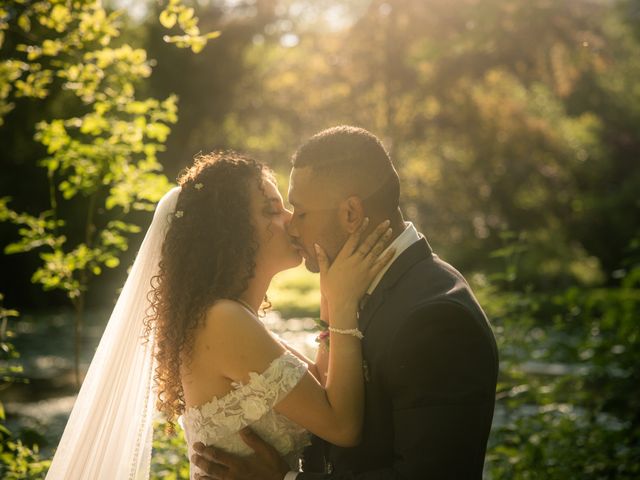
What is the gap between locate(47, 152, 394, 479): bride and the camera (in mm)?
2744

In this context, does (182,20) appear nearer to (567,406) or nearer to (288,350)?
(288,350)

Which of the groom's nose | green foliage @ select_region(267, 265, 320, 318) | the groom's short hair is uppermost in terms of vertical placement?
green foliage @ select_region(267, 265, 320, 318)

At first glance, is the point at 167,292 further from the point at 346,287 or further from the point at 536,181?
the point at 536,181

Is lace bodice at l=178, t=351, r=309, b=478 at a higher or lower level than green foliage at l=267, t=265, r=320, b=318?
lower

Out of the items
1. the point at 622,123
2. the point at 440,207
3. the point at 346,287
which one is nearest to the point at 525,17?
the point at 346,287

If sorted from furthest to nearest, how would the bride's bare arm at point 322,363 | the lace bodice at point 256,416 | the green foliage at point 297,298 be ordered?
the green foliage at point 297,298 → the bride's bare arm at point 322,363 → the lace bodice at point 256,416

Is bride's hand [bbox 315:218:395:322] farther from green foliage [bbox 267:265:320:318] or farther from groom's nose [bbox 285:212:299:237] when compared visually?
green foliage [bbox 267:265:320:318]

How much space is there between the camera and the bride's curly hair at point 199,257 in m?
2.98

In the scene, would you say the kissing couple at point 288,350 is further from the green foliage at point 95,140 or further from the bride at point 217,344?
the green foliage at point 95,140

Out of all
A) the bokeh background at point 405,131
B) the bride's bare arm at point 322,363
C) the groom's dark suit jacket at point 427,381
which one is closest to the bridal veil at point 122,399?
the bride's bare arm at point 322,363

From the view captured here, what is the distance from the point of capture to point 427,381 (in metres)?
2.37

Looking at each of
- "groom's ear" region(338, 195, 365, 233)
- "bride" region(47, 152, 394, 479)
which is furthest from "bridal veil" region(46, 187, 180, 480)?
"groom's ear" region(338, 195, 365, 233)

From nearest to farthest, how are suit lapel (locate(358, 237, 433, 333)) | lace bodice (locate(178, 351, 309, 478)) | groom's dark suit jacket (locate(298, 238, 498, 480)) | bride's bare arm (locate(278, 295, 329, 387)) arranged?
groom's dark suit jacket (locate(298, 238, 498, 480))
suit lapel (locate(358, 237, 433, 333))
lace bodice (locate(178, 351, 309, 478))
bride's bare arm (locate(278, 295, 329, 387))

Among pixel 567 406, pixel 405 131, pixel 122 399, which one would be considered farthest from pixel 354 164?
pixel 405 131
